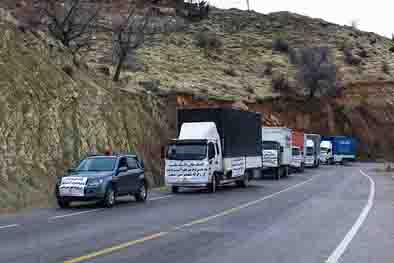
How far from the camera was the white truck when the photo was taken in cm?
4609

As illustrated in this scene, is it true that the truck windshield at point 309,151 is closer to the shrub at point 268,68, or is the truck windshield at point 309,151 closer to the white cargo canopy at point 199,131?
the shrub at point 268,68

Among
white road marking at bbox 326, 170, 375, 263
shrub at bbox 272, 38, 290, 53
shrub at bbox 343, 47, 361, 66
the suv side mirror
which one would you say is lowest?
white road marking at bbox 326, 170, 375, 263

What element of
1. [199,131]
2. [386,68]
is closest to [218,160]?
[199,131]

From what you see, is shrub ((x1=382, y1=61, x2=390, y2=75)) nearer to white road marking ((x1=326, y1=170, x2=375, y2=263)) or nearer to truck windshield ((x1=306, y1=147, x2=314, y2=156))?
truck windshield ((x1=306, y1=147, x2=314, y2=156))

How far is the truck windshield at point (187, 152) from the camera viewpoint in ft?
102

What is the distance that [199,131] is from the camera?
3183 centimetres

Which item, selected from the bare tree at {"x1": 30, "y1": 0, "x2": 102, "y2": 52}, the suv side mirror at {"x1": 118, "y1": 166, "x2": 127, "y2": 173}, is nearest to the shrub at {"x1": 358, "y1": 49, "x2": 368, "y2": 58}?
the bare tree at {"x1": 30, "y1": 0, "x2": 102, "y2": 52}

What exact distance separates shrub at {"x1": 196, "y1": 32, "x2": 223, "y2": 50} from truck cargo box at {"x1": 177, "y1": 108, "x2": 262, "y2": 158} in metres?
52.4

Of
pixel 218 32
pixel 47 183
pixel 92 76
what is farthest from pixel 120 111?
pixel 218 32

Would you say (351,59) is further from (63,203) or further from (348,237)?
(348,237)

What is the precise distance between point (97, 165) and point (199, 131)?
8.11 m

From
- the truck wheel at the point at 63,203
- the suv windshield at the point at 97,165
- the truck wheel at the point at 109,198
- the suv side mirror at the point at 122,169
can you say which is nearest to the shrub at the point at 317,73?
the suv side mirror at the point at 122,169

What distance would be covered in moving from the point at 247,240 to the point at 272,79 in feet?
228

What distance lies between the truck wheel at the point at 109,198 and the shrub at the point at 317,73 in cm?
6173
